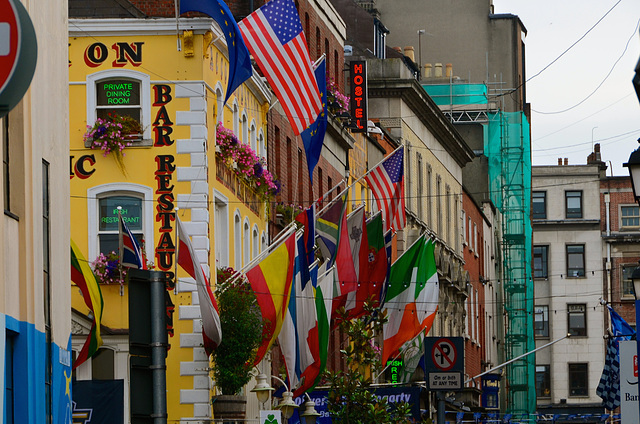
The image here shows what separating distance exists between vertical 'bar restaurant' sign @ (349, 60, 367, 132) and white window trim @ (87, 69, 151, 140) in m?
17.0

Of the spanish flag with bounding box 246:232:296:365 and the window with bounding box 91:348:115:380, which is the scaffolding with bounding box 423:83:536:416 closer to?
the spanish flag with bounding box 246:232:296:365

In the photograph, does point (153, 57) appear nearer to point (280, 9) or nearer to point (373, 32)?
point (280, 9)

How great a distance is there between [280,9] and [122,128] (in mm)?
4901

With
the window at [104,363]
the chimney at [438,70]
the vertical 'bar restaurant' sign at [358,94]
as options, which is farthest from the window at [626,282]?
the window at [104,363]

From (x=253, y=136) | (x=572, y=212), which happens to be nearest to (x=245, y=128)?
(x=253, y=136)

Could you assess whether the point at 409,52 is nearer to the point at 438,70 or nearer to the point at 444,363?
the point at 438,70

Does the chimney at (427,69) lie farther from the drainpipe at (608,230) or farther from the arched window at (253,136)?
the arched window at (253,136)

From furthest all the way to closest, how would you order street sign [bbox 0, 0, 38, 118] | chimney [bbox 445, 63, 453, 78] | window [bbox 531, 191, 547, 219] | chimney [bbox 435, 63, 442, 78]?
window [bbox 531, 191, 547, 219], chimney [bbox 445, 63, 453, 78], chimney [bbox 435, 63, 442, 78], street sign [bbox 0, 0, 38, 118]

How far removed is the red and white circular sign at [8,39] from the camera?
7793mm

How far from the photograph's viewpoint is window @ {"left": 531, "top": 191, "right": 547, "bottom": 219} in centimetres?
10262

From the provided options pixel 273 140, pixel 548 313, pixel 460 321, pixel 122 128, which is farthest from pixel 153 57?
pixel 548 313

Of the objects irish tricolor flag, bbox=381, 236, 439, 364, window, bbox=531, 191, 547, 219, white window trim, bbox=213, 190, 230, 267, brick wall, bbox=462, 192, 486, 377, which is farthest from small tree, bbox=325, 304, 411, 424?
window, bbox=531, 191, 547, 219

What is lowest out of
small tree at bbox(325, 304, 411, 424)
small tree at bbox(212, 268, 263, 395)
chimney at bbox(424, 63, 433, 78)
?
small tree at bbox(325, 304, 411, 424)

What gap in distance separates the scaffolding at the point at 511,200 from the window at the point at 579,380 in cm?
1446
